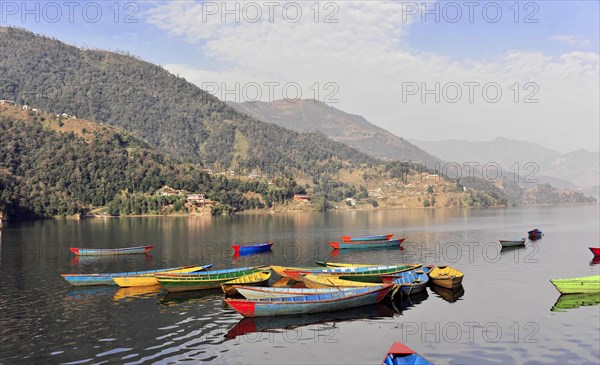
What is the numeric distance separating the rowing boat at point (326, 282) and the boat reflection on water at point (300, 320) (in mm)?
4684

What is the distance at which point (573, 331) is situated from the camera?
153ft

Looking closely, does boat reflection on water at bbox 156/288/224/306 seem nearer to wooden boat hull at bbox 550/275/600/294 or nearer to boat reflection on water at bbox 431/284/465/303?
boat reflection on water at bbox 431/284/465/303

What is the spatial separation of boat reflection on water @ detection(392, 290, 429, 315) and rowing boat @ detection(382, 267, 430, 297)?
475mm

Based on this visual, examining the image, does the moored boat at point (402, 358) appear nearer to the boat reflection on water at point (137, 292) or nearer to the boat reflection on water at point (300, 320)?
the boat reflection on water at point (300, 320)

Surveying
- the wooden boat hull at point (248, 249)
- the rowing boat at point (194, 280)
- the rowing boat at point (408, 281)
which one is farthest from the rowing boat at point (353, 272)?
the wooden boat hull at point (248, 249)

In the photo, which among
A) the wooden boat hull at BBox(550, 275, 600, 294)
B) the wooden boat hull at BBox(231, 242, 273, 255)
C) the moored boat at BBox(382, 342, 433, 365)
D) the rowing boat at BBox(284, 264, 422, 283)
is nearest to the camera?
the moored boat at BBox(382, 342, 433, 365)

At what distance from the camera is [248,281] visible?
6128cm

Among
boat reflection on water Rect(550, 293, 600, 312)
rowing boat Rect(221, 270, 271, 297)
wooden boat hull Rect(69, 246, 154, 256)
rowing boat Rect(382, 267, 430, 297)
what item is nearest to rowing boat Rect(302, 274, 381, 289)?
rowing boat Rect(382, 267, 430, 297)

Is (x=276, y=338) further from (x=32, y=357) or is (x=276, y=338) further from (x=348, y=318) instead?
(x=32, y=357)

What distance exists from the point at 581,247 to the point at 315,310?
88.8m

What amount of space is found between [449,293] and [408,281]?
18.6 ft

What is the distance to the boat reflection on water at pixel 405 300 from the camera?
55406 mm

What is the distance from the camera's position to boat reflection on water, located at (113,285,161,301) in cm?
6141

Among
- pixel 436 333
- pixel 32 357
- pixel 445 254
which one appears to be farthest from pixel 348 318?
pixel 445 254
